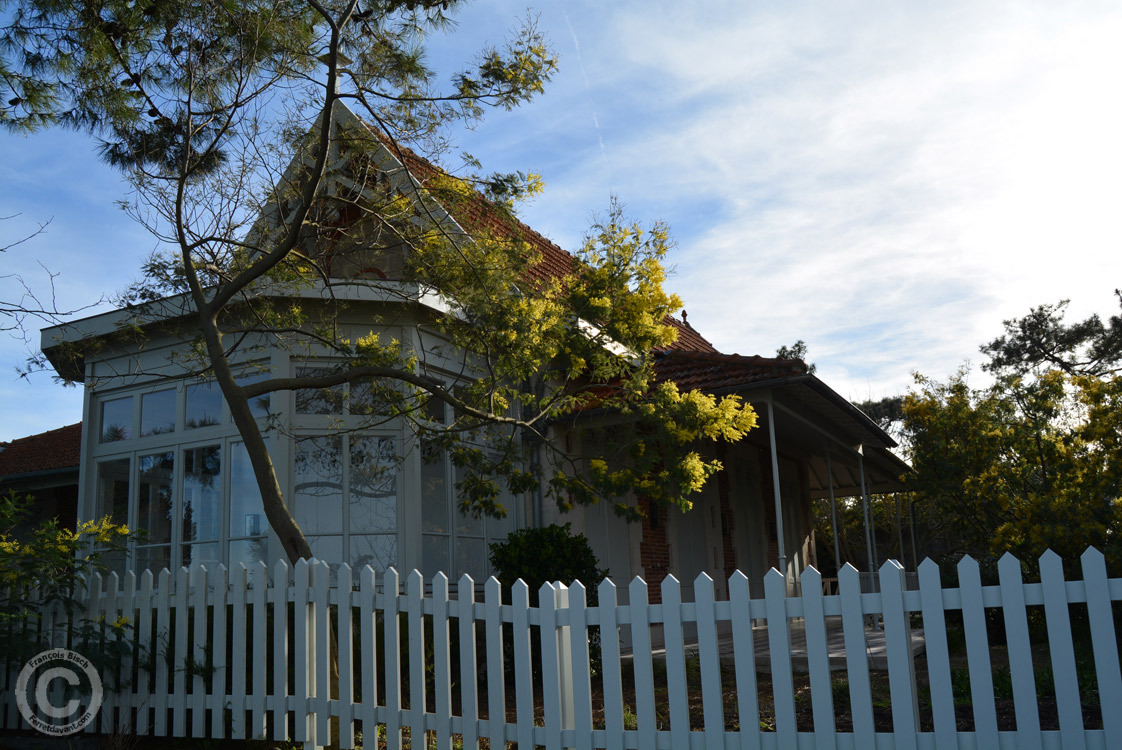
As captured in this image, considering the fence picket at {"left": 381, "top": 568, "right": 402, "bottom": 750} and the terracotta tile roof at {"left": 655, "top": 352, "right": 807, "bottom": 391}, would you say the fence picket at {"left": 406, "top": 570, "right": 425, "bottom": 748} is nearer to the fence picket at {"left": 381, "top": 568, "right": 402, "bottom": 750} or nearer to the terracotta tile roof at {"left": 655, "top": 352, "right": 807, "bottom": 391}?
the fence picket at {"left": 381, "top": 568, "right": 402, "bottom": 750}

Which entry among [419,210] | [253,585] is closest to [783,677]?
[253,585]

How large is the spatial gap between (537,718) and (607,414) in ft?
14.7

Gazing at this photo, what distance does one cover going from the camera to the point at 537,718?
7.23 metres

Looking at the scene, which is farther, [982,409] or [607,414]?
[982,409]

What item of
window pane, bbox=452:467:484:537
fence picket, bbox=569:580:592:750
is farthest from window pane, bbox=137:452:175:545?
fence picket, bbox=569:580:592:750

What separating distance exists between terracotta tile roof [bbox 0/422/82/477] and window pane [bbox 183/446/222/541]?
5.97 meters

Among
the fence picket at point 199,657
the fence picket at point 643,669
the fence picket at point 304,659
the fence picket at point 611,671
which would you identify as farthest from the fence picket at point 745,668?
the fence picket at point 199,657

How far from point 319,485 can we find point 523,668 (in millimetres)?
5284

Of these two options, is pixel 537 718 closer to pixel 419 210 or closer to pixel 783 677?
pixel 783 677

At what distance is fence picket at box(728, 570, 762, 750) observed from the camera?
16.1ft

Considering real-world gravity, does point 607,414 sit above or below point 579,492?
above

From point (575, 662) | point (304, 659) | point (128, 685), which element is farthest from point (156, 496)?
point (575, 662)

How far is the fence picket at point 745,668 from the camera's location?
4.89 meters

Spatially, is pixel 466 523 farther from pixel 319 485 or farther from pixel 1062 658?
pixel 1062 658
